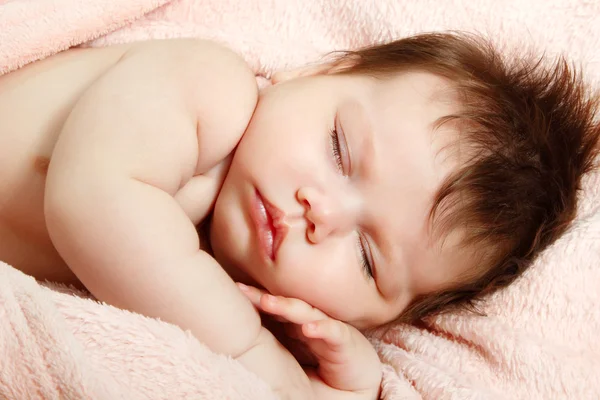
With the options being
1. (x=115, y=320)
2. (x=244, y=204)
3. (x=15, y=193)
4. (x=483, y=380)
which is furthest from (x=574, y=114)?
(x=15, y=193)

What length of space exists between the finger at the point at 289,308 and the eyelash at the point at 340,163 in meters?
0.12

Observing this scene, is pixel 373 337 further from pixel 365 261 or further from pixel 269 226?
pixel 269 226

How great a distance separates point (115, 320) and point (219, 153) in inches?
13.3

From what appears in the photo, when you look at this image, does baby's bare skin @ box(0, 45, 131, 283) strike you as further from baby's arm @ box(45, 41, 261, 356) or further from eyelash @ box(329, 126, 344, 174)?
eyelash @ box(329, 126, 344, 174)

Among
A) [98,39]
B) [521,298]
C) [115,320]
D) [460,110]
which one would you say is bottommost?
[521,298]

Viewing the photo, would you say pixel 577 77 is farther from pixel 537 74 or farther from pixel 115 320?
pixel 115 320

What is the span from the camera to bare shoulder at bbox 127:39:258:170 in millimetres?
960

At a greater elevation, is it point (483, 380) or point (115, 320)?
point (115, 320)

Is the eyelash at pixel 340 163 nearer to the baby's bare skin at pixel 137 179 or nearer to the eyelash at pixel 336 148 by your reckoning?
the eyelash at pixel 336 148

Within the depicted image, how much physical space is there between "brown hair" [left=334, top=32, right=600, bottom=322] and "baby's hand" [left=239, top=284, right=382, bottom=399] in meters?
0.14

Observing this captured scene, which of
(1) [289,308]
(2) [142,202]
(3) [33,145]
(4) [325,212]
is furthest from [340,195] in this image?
(3) [33,145]

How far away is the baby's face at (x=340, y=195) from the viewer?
0.98 meters

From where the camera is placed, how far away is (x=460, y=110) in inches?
40.2

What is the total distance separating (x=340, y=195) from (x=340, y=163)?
0.18 feet
